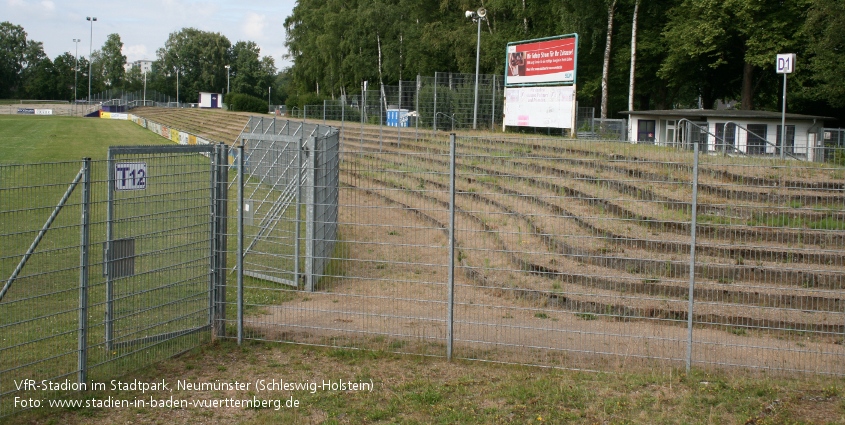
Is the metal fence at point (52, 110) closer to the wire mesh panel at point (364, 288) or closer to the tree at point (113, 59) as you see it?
the tree at point (113, 59)

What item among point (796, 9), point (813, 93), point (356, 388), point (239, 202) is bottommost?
point (356, 388)

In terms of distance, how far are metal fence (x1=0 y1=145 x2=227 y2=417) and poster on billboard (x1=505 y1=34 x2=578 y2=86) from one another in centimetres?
1733

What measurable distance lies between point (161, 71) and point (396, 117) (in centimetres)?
11205

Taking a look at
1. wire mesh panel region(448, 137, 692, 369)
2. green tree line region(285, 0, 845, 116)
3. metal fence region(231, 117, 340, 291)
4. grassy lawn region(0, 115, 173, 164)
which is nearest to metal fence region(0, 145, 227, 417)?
metal fence region(231, 117, 340, 291)

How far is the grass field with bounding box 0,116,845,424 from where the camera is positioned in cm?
601

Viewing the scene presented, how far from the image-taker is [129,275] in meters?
7.13

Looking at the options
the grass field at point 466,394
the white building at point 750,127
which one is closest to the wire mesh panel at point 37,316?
the grass field at point 466,394

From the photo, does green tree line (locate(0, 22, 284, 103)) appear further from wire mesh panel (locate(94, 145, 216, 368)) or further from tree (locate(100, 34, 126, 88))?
wire mesh panel (locate(94, 145, 216, 368))

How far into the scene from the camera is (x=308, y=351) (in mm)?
7832

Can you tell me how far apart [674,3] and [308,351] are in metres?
35.6

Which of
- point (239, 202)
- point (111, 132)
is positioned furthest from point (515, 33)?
point (239, 202)

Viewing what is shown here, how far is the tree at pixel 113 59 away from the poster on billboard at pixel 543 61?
4965 inches

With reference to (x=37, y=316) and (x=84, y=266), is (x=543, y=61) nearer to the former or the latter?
(x=37, y=316)

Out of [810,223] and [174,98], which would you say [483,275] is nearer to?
[810,223]
